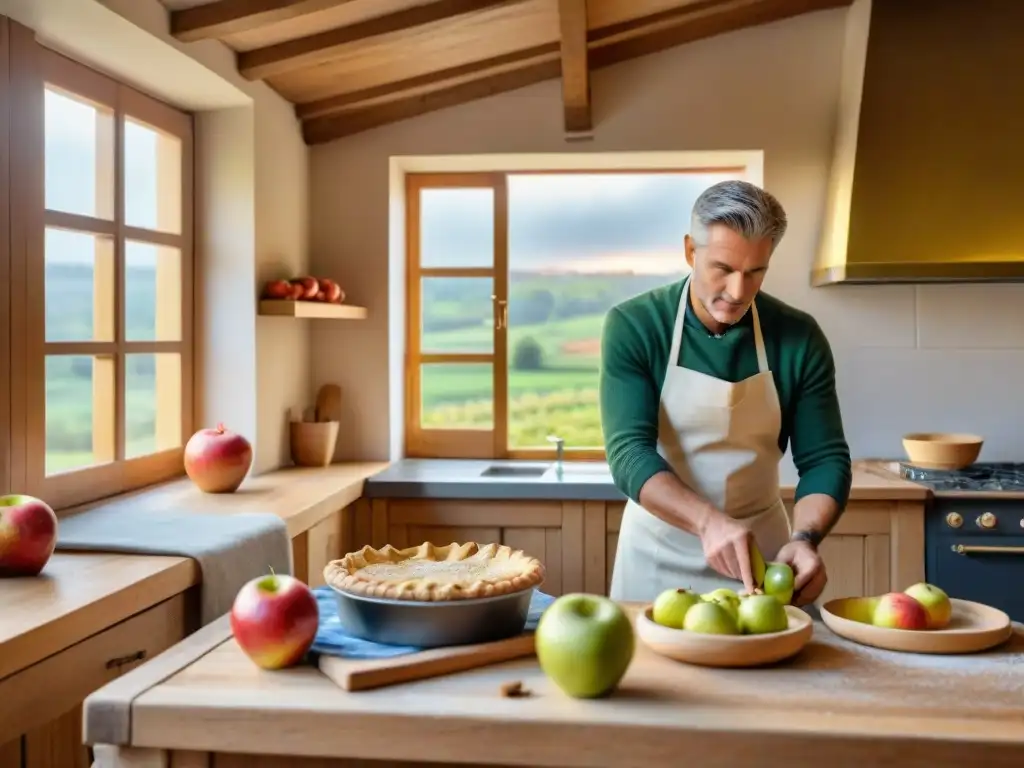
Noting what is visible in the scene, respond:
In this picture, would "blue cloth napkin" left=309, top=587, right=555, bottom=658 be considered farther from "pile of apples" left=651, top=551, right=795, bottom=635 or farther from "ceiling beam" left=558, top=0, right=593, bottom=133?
"ceiling beam" left=558, top=0, right=593, bottom=133

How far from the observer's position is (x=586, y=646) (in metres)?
1.21

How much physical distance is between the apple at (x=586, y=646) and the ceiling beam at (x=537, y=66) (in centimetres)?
241

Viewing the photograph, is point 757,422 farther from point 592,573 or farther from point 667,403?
point 592,573

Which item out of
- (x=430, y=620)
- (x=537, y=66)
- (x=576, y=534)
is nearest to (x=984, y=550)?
(x=576, y=534)

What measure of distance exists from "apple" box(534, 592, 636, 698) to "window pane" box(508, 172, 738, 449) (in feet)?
8.48

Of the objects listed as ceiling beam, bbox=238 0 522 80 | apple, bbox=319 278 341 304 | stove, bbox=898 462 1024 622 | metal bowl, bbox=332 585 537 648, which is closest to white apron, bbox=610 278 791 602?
metal bowl, bbox=332 585 537 648

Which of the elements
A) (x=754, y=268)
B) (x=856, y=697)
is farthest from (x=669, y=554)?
(x=856, y=697)

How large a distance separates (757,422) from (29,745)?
4.69ft

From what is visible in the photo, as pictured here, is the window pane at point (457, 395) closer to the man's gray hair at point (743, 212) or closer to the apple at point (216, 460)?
the apple at point (216, 460)

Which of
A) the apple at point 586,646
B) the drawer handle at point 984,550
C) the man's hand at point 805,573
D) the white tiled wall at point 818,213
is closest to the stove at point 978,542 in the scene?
the drawer handle at point 984,550

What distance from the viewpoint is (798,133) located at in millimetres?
3473

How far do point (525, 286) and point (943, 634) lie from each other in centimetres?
261

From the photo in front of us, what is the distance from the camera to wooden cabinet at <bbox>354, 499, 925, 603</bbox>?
2996 mm

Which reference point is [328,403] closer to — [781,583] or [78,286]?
[78,286]
